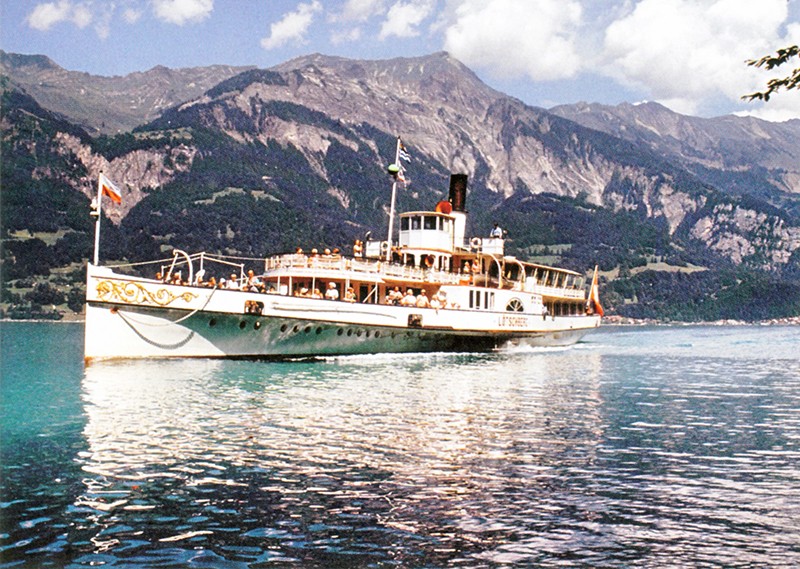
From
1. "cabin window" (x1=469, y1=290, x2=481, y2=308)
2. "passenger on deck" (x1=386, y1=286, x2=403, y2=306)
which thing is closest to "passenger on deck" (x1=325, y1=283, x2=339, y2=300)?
"passenger on deck" (x1=386, y1=286, x2=403, y2=306)

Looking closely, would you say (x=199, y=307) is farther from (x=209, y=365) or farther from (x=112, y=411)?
(x=112, y=411)

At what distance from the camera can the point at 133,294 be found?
42.7 metres

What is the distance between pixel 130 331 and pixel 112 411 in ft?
54.3

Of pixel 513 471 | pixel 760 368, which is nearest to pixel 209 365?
pixel 513 471

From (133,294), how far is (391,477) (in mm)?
28944

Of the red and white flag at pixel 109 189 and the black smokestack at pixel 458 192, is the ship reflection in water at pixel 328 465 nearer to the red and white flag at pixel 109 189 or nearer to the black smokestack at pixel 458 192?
the red and white flag at pixel 109 189

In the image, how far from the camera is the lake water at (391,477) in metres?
12.8

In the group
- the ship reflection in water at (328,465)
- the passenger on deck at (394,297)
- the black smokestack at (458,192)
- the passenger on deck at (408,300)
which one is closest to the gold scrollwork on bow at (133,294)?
the ship reflection in water at (328,465)

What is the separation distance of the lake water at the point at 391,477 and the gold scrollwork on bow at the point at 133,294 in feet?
23.3

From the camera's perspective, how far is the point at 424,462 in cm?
1931

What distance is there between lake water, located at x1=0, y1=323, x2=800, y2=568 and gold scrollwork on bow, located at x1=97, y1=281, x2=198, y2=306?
7107 millimetres

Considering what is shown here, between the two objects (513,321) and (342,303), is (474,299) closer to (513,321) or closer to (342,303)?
(513,321)

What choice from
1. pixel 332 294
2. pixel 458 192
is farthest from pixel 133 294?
pixel 458 192

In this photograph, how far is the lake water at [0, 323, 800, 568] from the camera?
1281 cm
